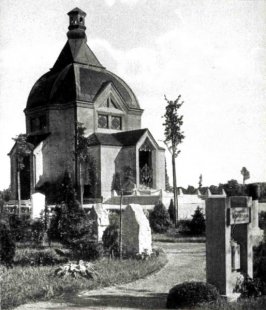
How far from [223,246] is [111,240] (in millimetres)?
6911

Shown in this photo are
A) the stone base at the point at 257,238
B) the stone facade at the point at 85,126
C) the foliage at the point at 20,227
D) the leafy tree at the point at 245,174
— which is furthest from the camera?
the leafy tree at the point at 245,174

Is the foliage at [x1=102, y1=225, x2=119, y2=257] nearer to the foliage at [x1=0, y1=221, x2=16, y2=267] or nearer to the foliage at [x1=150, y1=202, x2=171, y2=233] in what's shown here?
the foliage at [x1=0, y1=221, x2=16, y2=267]

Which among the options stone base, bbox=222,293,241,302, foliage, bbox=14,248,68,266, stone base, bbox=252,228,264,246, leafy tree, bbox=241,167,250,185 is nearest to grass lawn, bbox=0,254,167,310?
foliage, bbox=14,248,68,266

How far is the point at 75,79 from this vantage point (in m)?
38.9

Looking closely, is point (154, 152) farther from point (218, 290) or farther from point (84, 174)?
point (218, 290)

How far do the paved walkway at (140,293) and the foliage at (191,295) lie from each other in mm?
366

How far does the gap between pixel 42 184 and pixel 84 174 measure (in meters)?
4.32

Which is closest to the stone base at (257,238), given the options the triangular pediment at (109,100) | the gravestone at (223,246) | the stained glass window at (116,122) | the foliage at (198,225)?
the gravestone at (223,246)

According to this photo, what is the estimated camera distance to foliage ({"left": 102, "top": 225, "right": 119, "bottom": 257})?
588 inches

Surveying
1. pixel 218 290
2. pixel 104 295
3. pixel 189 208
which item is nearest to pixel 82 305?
pixel 104 295

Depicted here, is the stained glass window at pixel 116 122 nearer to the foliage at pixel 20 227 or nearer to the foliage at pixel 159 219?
the foliage at pixel 159 219

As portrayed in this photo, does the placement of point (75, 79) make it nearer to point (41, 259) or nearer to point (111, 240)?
point (111, 240)

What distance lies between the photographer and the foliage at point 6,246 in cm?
1299

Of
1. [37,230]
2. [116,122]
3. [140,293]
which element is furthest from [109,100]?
[140,293]
